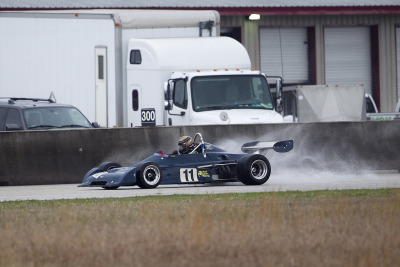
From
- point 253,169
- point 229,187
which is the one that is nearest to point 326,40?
point 253,169

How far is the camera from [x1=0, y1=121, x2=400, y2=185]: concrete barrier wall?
1964 centimetres

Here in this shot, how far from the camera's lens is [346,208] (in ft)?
37.3

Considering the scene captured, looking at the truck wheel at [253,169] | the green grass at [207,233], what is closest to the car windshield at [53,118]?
the truck wheel at [253,169]

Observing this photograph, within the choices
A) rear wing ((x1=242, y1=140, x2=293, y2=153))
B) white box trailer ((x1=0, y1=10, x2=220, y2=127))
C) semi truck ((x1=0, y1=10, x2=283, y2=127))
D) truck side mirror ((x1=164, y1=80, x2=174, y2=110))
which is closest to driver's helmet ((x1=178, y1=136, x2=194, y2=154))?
rear wing ((x1=242, y1=140, x2=293, y2=153))

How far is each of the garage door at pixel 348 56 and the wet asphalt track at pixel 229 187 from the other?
2391cm

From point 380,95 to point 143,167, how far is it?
2842 cm

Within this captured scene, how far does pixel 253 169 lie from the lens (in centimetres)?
1722

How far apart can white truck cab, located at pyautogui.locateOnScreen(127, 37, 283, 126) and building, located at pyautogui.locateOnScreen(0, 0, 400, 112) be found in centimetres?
1699

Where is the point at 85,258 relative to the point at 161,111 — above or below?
below

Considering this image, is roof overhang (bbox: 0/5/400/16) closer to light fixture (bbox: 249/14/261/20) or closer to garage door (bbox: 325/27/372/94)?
light fixture (bbox: 249/14/261/20)

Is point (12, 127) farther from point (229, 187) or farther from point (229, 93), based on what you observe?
point (229, 187)

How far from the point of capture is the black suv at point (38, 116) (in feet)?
68.2

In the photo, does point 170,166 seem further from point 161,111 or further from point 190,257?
point 190,257

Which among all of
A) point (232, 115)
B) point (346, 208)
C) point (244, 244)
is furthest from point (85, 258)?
point (232, 115)
